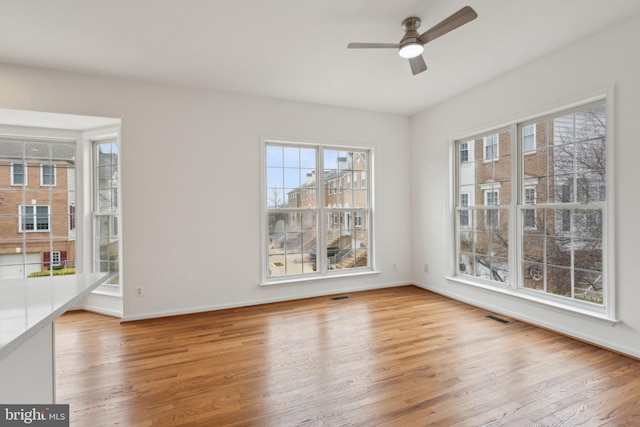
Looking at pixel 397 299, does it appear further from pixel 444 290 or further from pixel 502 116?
pixel 502 116

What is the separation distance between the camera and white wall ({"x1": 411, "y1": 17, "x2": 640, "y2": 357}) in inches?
99.7

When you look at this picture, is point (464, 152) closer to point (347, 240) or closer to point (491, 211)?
point (491, 211)

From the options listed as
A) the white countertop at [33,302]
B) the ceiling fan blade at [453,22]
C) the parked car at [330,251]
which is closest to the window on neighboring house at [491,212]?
the parked car at [330,251]

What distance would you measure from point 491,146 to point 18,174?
5.68 meters

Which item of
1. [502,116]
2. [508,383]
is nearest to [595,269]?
[508,383]

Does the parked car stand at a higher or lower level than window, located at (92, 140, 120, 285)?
lower

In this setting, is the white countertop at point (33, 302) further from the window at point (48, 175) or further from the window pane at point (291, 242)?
the window at point (48, 175)

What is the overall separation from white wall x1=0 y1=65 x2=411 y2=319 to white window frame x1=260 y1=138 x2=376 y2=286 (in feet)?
0.32

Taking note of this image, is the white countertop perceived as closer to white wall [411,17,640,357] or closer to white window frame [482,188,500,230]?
white wall [411,17,640,357]

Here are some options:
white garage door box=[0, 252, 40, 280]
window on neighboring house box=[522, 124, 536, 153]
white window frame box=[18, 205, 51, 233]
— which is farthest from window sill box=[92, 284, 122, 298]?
window on neighboring house box=[522, 124, 536, 153]

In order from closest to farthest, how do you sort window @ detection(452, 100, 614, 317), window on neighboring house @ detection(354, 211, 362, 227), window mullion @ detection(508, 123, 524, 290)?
1. window @ detection(452, 100, 614, 317)
2. window mullion @ detection(508, 123, 524, 290)
3. window on neighboring house @ detection(354, 211, 362, 227)

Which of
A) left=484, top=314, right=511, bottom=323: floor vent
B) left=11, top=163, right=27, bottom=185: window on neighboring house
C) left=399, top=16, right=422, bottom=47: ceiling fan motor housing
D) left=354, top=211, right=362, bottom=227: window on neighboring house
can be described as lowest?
left=484, top=314, right=511, bottom=323: floor vent

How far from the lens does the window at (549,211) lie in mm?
2838

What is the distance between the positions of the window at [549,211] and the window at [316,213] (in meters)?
1.59
